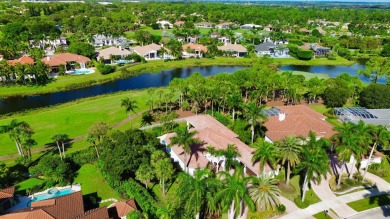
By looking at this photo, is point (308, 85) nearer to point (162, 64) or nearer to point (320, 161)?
point (320, 161)

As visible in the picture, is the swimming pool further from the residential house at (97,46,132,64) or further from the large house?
the large house

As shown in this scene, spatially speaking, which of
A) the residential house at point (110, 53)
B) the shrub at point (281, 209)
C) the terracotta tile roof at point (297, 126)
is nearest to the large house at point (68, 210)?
the shrub at point (281, 209)

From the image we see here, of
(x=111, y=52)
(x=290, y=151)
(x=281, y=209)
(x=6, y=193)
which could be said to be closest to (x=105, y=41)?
(x=111, y=52)

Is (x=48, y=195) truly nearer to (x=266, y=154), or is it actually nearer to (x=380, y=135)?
(x=266, y=154)

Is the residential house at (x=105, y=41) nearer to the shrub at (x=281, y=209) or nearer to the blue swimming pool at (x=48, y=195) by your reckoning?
the blue swimming pool at (x=48, y=195)

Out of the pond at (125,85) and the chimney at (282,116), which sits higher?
the chimney at (282,116)

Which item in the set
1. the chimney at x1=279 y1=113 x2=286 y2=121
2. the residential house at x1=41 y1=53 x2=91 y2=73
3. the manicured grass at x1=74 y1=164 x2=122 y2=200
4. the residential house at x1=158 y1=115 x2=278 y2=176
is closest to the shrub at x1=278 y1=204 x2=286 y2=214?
the residential house at x1=158 y1=115 x2=278 y2=176

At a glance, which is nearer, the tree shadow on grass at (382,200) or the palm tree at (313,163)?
the palm tree at (313,163)

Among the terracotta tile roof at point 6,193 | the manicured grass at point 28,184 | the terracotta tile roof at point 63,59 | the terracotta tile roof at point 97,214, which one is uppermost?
the terracotta tile roof at point 63,59
